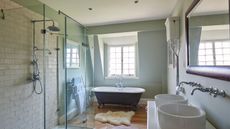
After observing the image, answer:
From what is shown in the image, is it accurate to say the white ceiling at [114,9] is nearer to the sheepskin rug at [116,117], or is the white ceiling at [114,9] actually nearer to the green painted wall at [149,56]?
the green painted wall at [149,56]

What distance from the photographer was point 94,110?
14.8 ft

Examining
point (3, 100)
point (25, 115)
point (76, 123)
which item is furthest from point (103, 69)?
point (3, 100)

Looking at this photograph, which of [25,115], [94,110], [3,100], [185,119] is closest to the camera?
[185,119]

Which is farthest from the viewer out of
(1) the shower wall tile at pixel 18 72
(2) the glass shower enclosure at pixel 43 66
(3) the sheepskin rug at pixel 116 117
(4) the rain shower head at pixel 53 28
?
(3) the sheepskin rug at pixel 116 117

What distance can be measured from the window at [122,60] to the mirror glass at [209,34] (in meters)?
3.53

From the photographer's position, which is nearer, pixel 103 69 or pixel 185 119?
pixel 185 119

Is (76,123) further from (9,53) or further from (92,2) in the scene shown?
(92,2)

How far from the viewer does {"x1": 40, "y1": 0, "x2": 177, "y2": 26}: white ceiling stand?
3.24 metres

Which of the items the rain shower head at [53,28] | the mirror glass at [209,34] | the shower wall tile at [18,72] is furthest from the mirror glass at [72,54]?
the mirror glass at [209,34]

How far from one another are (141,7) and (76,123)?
293 centimetres

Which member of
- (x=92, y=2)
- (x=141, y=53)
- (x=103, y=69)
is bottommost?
(x=103, y=69)

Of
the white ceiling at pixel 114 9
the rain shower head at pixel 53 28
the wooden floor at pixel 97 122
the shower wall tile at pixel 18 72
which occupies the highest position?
the white ceiling at pixel 114 9

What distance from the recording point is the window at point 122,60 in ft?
18.5

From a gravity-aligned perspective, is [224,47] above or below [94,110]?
above
